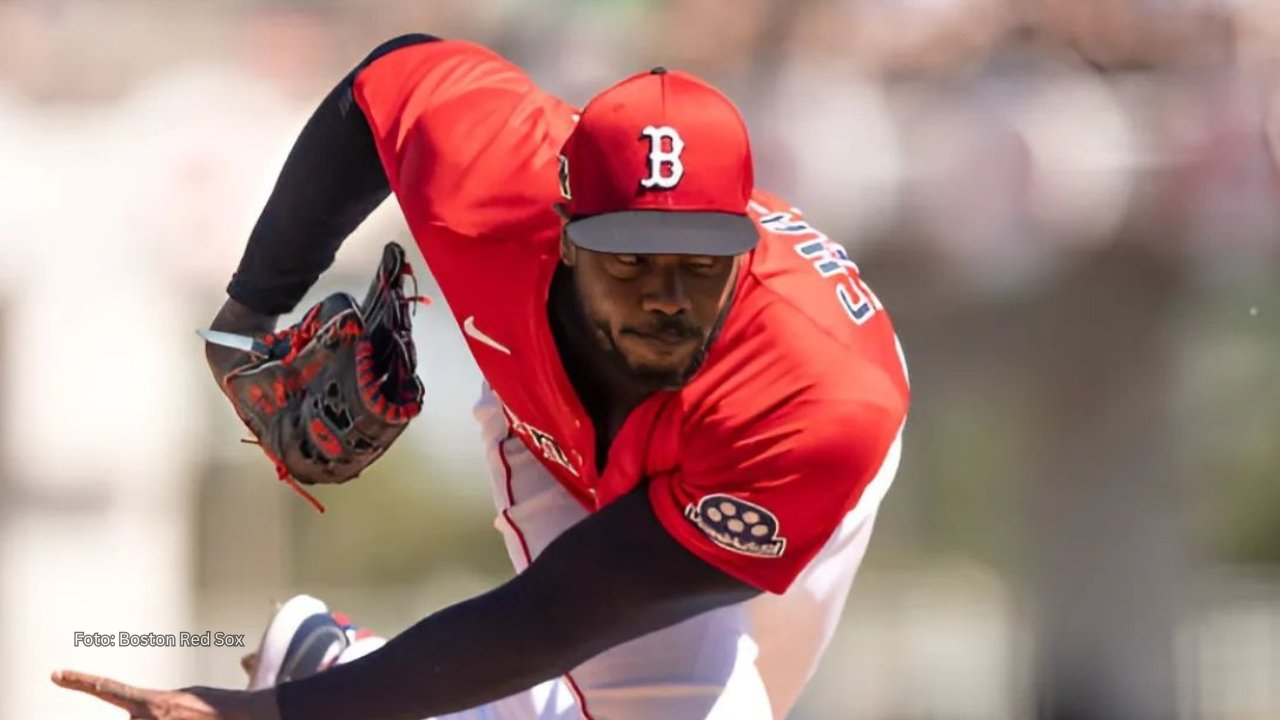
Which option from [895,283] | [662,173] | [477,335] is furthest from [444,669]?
[895,283]

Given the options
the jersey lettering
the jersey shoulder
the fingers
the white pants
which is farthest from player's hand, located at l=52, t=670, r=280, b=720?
the jersey lettering

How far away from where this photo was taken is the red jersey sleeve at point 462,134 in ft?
7.41

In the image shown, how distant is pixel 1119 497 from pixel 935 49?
1128 millimetres

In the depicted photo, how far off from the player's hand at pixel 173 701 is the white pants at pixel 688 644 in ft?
1.36

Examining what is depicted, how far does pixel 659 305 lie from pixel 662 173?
0.15 metres

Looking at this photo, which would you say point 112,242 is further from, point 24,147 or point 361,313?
point 361,313

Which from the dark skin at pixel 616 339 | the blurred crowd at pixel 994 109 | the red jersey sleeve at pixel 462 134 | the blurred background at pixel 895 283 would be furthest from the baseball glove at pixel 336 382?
the blurred crowd at pixel 994 109

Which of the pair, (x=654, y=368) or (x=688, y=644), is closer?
(x=654, y=368)

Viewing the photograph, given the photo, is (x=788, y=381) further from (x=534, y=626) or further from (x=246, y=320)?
(x=246, y=320)

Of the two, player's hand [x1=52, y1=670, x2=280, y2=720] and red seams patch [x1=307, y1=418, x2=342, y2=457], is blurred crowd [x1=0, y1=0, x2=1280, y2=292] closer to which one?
red seams patch [x1=307, y1=418, x2=342, y2=457]

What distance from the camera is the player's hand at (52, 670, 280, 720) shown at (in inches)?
82.1

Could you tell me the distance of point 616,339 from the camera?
2.00 meters

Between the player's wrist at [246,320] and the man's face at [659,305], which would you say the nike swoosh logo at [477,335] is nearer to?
the man's face at [659,305]

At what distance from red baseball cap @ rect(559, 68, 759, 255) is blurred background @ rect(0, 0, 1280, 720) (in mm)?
2181
